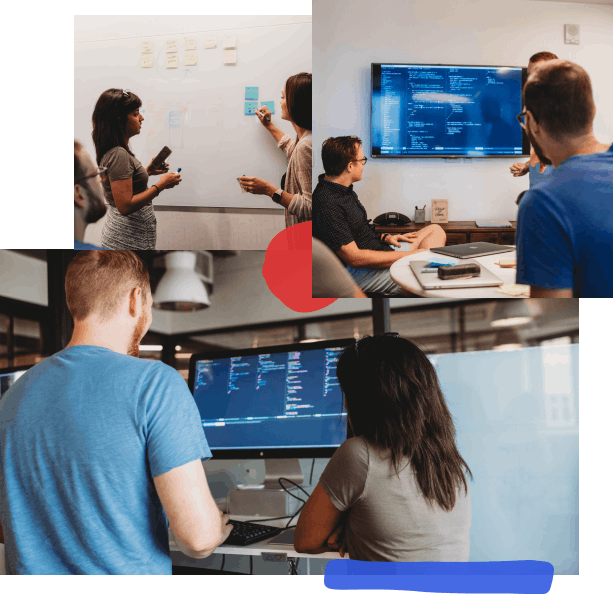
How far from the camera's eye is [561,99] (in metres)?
1.86

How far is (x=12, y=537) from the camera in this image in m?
1.67

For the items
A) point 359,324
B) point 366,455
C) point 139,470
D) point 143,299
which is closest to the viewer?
point 139,470

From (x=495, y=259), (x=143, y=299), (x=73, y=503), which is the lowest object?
(x=73, y=503)

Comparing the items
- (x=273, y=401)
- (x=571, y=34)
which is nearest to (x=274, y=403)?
(x=273, y=401)

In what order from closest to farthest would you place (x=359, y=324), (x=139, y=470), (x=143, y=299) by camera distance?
(x=139, y=470), (x=143, y=299), (x=359, y=324)

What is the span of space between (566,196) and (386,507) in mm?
1113

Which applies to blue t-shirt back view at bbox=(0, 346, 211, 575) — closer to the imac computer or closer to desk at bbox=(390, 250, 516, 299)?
the imac computer

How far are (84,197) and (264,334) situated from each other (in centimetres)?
98

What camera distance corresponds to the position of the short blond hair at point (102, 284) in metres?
1.79

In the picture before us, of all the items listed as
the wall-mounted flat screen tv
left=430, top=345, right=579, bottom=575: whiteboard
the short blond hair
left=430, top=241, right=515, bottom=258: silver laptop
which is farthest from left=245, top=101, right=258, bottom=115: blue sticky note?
left=430, top=345, right=579, bottom=575: whiteboard

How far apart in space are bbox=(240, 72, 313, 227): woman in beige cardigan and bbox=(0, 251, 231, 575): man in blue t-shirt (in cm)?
85

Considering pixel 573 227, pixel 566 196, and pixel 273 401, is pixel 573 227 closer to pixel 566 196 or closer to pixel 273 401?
pixel 566 196

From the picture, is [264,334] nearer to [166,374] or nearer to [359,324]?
[359,324]

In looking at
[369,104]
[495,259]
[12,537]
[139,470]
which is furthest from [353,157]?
[12,537]
